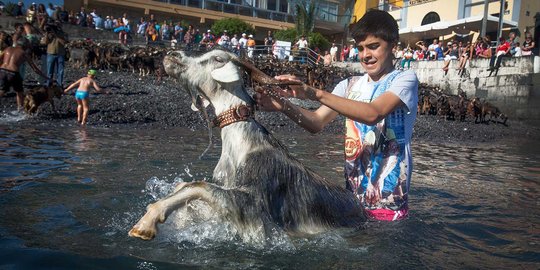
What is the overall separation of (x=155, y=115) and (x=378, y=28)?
1291cm

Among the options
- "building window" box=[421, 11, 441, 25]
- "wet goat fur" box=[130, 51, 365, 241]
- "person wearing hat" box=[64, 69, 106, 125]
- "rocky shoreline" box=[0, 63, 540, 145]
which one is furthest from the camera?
"building window" box=[421, 11, 441, 25]

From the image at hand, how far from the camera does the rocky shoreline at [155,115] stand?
48.3 feet

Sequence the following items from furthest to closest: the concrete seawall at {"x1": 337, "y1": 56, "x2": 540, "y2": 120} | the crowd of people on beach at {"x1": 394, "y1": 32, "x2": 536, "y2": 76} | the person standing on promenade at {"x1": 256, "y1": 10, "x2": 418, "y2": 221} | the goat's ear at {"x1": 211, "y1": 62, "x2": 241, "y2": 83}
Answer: the crowd of people on beach at {"x1": 394, "y1": 32, "x2": 536, "y2": 76}, the concrete seawall at {"x1": 337, "y1": 56, "x2": 540, "y2": 120}, the person standing on promenade at {"x1": 256, "y1": 10, "x2": 418, "y2": 221}, the goat's ear at {"x1": 211, "y1": 62, "x2": 241, "y2": 83}

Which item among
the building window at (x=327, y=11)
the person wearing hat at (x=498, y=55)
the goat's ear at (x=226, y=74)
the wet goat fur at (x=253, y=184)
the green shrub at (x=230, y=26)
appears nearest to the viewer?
the wet goat fur at (x=253, y=184)

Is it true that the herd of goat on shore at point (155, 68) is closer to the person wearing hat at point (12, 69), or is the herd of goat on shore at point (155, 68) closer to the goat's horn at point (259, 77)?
the person wearing hat at point (12, 69)

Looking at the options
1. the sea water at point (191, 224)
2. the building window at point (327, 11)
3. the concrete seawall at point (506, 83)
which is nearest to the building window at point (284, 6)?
the building window at point (327, 11)

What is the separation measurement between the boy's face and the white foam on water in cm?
1159

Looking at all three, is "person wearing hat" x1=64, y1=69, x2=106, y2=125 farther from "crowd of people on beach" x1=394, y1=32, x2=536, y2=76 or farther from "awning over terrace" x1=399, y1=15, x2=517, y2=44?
"awning over terrace" x1=399, y1=15, x2=517, y2=44

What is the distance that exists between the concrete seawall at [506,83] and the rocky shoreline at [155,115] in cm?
183

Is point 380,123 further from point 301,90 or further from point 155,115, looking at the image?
point 155,115

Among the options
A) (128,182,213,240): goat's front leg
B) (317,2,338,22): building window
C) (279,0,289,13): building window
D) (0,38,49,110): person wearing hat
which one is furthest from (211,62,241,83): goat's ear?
(317,2,338,22): building window

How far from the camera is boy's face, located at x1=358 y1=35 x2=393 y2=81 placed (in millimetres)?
4066

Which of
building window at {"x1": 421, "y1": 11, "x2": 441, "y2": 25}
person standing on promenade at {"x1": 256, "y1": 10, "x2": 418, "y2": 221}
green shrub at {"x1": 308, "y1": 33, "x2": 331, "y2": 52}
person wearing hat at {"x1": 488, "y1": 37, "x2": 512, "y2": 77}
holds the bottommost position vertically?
person standing on promenade at {"x1": 256, "y1": 10, "x2": 418, "y2": 221}

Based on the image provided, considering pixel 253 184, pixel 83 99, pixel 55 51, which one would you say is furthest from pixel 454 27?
pixel 253 184
